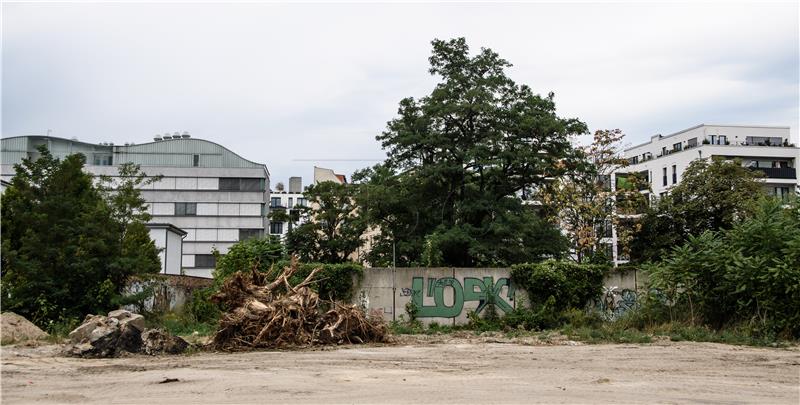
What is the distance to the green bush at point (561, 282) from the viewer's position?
933 inches

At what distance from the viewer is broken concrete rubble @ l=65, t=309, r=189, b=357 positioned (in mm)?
15203

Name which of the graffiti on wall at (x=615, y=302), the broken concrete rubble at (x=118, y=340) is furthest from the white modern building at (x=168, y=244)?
the broken concrete rubble at (x=118, y=340)

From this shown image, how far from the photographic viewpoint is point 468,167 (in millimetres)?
36312

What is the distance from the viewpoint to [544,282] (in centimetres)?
2369

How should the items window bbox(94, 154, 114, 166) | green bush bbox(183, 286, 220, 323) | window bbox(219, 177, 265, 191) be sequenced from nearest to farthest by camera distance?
green bush bbox(183, 286, 220, 323)
window bbox(219, 177, 265, 191)
window bbox(94, 154, 114, 166)

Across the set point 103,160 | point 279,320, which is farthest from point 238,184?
point 279,320

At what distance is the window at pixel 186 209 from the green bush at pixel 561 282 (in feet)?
200

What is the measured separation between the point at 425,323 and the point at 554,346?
6.33 metres

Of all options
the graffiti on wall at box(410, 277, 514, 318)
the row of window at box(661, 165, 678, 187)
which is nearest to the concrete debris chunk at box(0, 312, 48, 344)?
the graffiti on wall at box(410, 277, 514, 318)

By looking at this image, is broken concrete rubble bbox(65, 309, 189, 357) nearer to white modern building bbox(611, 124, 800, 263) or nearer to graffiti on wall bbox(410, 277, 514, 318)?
graffiti on wall bbox(410, 277, 514, 318)

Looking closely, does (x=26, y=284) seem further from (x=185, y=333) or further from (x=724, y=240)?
(x=724, y=240)

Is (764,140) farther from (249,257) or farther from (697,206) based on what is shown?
(249,257)

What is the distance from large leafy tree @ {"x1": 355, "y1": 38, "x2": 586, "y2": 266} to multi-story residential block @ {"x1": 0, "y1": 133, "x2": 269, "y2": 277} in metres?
43.4

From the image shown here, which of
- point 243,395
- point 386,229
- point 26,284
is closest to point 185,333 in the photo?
point 26,284
